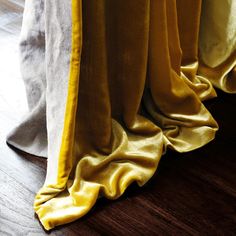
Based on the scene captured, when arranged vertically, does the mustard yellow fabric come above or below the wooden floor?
above

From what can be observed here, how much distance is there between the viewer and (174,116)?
1324 mm

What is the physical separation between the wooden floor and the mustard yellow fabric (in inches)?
1.3

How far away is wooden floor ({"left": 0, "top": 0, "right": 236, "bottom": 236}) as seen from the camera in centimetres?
109

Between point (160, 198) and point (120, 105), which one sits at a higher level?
point (120, 105)

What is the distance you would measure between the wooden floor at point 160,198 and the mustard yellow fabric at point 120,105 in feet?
0.11

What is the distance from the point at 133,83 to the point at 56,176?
33 cm

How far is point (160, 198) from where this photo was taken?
1.17 metres

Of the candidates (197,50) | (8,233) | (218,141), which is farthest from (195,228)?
(197,50)

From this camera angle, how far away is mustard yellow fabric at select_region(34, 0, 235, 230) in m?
1.04

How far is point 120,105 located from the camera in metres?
1.23

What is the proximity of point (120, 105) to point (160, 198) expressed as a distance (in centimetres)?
29

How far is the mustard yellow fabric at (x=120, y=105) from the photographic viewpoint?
3.40ft

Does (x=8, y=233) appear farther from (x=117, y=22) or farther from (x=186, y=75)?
(x=186, y=75)

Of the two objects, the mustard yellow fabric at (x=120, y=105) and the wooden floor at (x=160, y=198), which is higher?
the mustard yellow fabric at (x=120, y=105)
